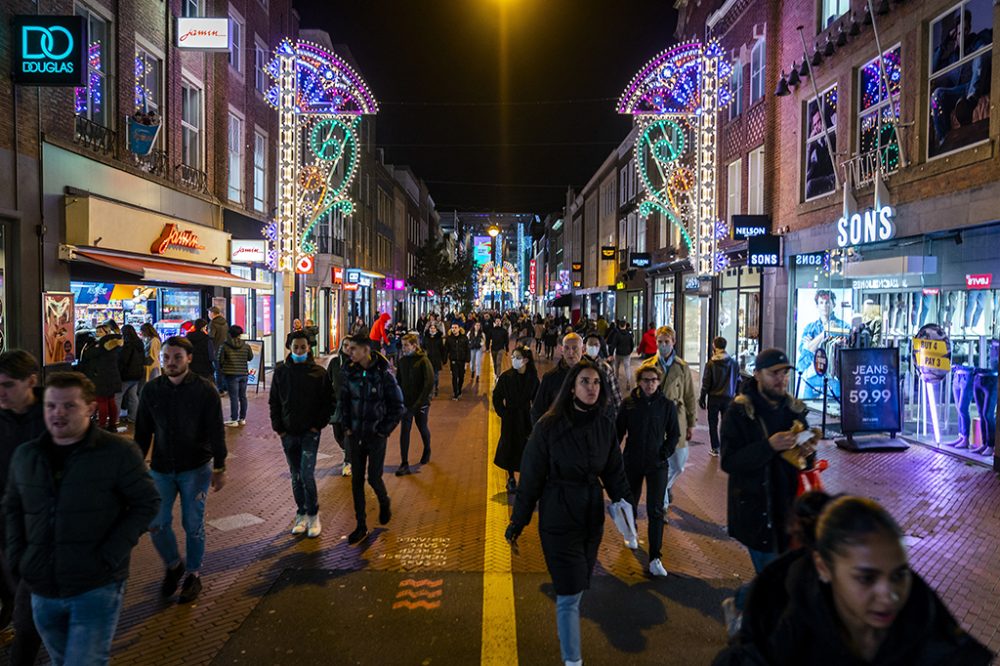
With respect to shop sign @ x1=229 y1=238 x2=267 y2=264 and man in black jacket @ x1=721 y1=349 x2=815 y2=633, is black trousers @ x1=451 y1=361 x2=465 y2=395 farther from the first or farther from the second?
man in black jacket @ x1=721 y1=349 x2=815 y2=633

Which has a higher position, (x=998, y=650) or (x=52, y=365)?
(x=52, y=365)

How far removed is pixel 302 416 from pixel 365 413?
21.4 inches

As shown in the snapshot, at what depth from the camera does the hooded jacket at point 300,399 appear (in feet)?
20.6

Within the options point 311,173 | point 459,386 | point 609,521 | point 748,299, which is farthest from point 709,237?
point 609,521

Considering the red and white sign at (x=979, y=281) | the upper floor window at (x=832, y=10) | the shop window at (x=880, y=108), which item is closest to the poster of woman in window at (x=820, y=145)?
the shop window at (x=880, y=108)

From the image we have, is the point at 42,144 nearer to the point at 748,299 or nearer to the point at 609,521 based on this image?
the point at 609,521

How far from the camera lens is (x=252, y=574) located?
5480 mm

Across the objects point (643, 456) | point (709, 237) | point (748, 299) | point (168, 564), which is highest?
point (709, 237)

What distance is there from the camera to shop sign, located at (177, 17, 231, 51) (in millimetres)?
14555

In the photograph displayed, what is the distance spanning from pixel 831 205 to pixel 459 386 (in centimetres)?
880

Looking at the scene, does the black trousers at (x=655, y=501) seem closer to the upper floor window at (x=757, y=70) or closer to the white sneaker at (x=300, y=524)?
the white sneaker at (x=300, y=524)

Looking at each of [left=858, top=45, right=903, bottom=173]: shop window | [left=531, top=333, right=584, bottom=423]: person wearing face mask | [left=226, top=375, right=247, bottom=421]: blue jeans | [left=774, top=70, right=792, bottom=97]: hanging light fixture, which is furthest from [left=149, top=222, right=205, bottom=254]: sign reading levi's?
[left=858, top=45, right=903, bottom=173]: shop window

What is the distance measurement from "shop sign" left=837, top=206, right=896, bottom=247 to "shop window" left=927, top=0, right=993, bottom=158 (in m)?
1.13

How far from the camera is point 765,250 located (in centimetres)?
1616
